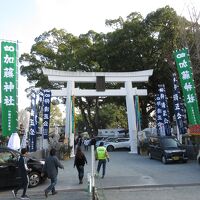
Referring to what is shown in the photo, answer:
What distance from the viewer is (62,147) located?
26.9 meters

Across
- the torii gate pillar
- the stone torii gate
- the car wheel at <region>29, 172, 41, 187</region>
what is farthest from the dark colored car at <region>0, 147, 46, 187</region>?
the torii gate pillar

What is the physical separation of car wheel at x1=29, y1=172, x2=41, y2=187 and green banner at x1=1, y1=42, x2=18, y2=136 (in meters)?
3.44

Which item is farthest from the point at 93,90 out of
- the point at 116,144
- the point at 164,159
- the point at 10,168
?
the point at 10,168

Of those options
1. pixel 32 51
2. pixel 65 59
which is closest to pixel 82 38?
pixel 65 59

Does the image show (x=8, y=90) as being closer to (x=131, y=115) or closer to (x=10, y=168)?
(x=10, y=168)

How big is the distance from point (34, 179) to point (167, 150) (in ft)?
32.4

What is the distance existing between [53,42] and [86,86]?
800 cm

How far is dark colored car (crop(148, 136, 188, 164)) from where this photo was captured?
842 inches

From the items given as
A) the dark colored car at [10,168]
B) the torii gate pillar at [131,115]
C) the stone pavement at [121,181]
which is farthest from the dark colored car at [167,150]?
the dark colored car at [10,168]

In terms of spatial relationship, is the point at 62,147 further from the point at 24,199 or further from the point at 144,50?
the point at 144,50

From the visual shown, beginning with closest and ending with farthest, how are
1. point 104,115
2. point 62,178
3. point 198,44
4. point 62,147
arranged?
point 62,178
point 198,44
point 62,147
point 104,115

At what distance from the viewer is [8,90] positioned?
17.0 m

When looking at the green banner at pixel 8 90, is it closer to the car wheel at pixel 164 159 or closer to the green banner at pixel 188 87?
the car wheel at pixel 164 159

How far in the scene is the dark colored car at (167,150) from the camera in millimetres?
21391
